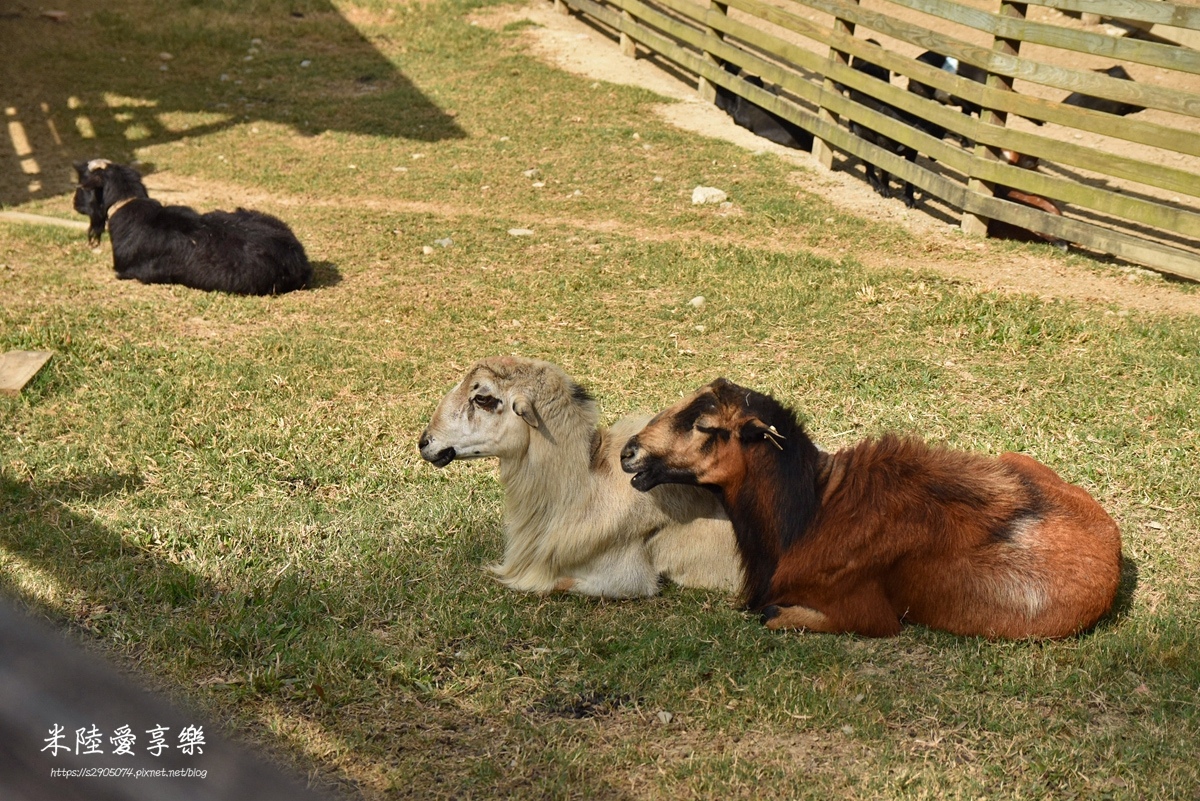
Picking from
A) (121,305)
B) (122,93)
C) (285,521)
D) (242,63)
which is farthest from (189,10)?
(285,521)

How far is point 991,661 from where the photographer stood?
4.79 metres

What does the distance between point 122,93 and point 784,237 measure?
9908mm

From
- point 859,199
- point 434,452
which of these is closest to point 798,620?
point 434,452

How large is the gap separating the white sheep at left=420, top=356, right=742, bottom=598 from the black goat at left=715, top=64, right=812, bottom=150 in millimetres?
9238

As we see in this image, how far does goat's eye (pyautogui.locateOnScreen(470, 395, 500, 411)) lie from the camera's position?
5.45 meters

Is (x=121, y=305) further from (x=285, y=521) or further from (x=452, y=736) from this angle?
(x=452, y=736)

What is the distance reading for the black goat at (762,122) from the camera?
45.5 feet

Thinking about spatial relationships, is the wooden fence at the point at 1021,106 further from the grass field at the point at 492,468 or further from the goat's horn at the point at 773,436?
the goat's horn at the point at 773,436

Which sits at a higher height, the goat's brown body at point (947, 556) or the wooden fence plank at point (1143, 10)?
the wooden fence plank at point (1143, 10)

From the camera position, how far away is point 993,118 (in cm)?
1086

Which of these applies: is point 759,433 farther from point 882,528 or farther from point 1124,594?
point 1124,594

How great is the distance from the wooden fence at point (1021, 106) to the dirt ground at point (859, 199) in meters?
0.27

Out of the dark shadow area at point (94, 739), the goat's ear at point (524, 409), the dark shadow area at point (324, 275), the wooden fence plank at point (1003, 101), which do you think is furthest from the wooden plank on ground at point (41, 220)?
the dark shadow area at point (94, 739)

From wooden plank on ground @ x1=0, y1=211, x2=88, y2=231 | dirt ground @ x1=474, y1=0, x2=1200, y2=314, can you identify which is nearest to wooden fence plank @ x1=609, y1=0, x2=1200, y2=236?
dirt ground @ x1=474, y1=0, x2=1200, y2=314
